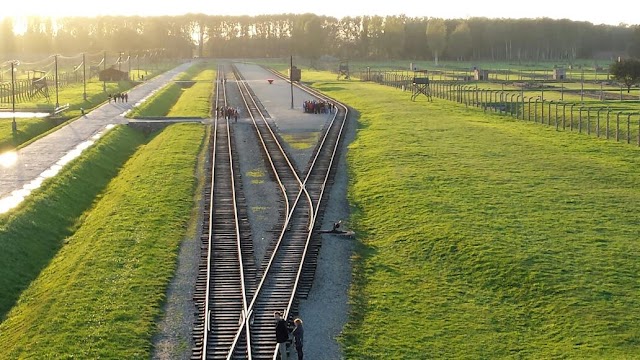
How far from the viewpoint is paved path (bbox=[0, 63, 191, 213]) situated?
31302 mm

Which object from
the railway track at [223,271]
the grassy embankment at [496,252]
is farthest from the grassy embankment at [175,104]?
the railway track at [223,271]

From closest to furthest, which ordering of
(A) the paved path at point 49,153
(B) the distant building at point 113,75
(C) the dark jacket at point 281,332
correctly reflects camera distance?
(C) the dark jacket at point 281,332
(A) the paved path at point 49,153
(B) the distant building at point 113,75

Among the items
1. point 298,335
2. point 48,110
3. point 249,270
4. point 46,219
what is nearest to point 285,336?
point 298,335

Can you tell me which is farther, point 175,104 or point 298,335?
point 175,104

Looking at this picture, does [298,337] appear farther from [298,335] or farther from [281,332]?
[281,332]

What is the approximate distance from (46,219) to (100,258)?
Result: 18.6 feet

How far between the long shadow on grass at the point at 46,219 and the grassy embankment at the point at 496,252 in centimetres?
818

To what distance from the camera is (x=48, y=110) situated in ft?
213

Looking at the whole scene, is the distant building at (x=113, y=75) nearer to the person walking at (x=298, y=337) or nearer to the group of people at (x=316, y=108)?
the group of people at (x=316, y=108)

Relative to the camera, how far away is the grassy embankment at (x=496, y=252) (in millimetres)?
16766

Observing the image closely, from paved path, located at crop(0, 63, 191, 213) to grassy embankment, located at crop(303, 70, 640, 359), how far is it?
1167 cm

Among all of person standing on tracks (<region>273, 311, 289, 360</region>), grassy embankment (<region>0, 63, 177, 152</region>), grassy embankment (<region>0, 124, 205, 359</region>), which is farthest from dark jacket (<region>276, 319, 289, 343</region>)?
grassy embankment (<region>0, 63, 177, 152</region>)

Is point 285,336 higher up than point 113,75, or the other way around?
point 113,75

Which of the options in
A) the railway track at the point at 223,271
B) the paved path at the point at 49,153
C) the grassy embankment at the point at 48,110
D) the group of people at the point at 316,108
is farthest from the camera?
the group of people at the point at 316,108
